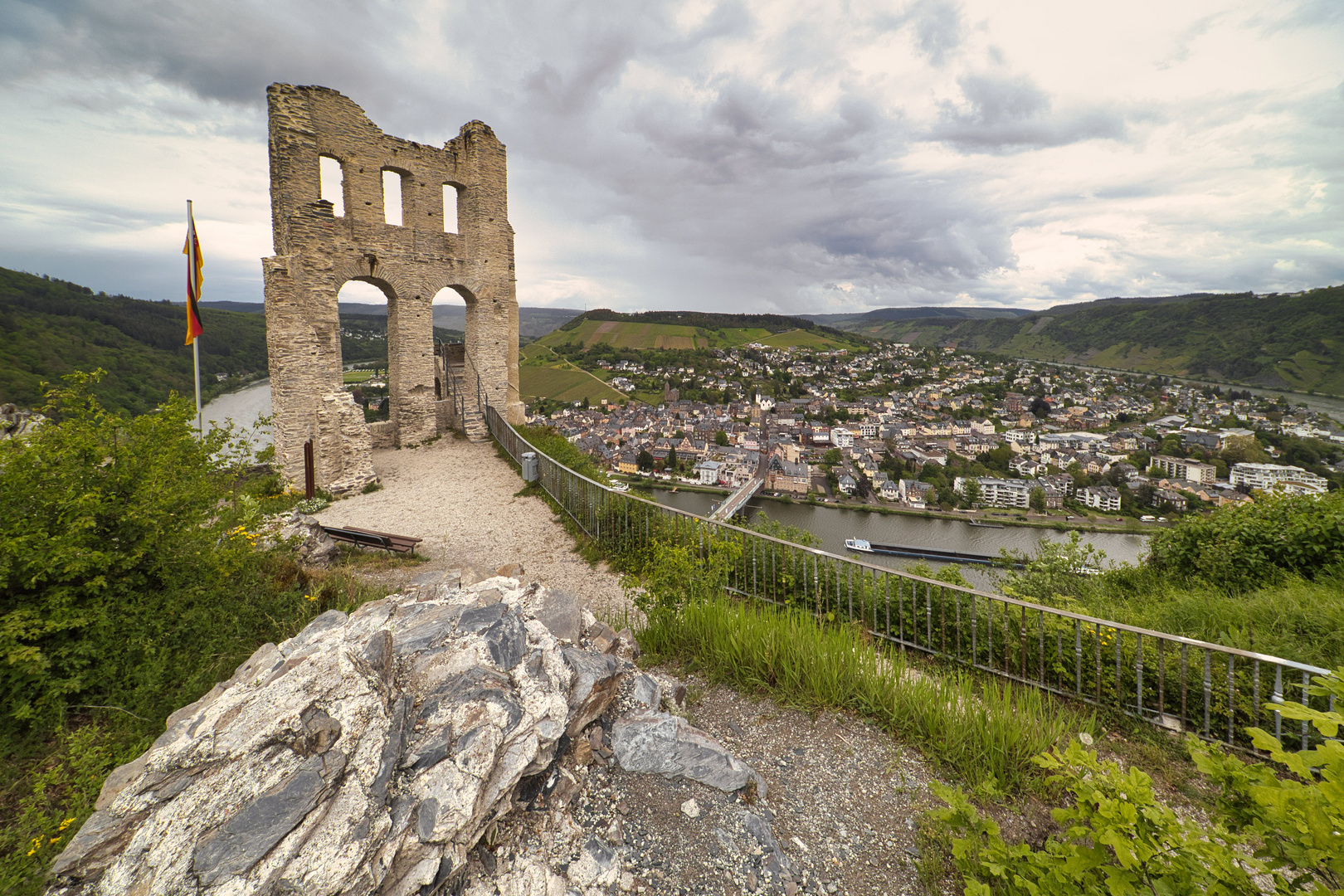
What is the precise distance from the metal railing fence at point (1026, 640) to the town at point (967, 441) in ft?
15.8

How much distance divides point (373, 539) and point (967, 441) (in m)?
50.1

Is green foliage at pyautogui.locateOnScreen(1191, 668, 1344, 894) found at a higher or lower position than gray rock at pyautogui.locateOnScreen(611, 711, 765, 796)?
higher

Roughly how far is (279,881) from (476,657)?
55.4 inches

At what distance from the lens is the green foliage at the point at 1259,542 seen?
6324 mm

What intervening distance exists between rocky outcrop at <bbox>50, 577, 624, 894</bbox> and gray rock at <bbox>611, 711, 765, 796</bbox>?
352 millimetres

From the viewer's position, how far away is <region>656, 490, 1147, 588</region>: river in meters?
27.8

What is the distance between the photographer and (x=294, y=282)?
13070mm

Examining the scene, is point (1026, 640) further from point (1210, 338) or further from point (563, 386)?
point (1210, 338)

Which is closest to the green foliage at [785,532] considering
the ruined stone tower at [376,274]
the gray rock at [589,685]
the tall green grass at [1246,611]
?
the tall green grass at [1246,611]

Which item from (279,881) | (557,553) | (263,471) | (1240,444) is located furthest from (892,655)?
(1240,444)

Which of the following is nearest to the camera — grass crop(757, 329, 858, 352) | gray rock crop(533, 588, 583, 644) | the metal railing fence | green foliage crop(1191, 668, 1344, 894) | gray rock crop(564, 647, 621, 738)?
green foliage crop(1191, 668, 1344, 894)

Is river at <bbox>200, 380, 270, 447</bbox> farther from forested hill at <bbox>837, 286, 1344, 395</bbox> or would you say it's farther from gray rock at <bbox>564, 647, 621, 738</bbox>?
forested hill at <bbox>837, 286, 1344, 395</bbox>

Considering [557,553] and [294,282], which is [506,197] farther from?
[557,553]

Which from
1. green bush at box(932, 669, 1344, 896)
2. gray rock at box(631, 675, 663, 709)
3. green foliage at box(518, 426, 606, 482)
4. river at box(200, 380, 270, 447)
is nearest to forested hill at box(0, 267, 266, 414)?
river at box(200, 380, 270, 447)
